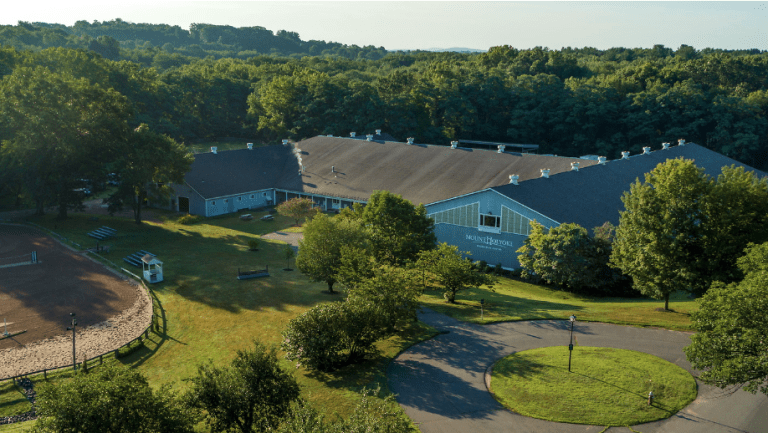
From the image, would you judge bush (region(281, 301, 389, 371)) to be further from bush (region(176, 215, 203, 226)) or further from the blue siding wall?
bush (region(176, 215, 203, 226))

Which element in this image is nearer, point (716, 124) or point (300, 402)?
point (300, 402)

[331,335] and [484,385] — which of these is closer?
[484,385]

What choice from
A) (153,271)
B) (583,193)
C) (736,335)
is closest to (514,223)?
(583,193)

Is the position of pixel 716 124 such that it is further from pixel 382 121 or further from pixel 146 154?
pixel 146 154

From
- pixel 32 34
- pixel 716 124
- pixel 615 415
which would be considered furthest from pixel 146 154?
pixel 32 34

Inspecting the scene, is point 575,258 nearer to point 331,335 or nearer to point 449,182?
point 331,335

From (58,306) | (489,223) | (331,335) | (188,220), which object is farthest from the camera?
(188,220)

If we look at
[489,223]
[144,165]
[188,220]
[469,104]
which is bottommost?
[188,220]
